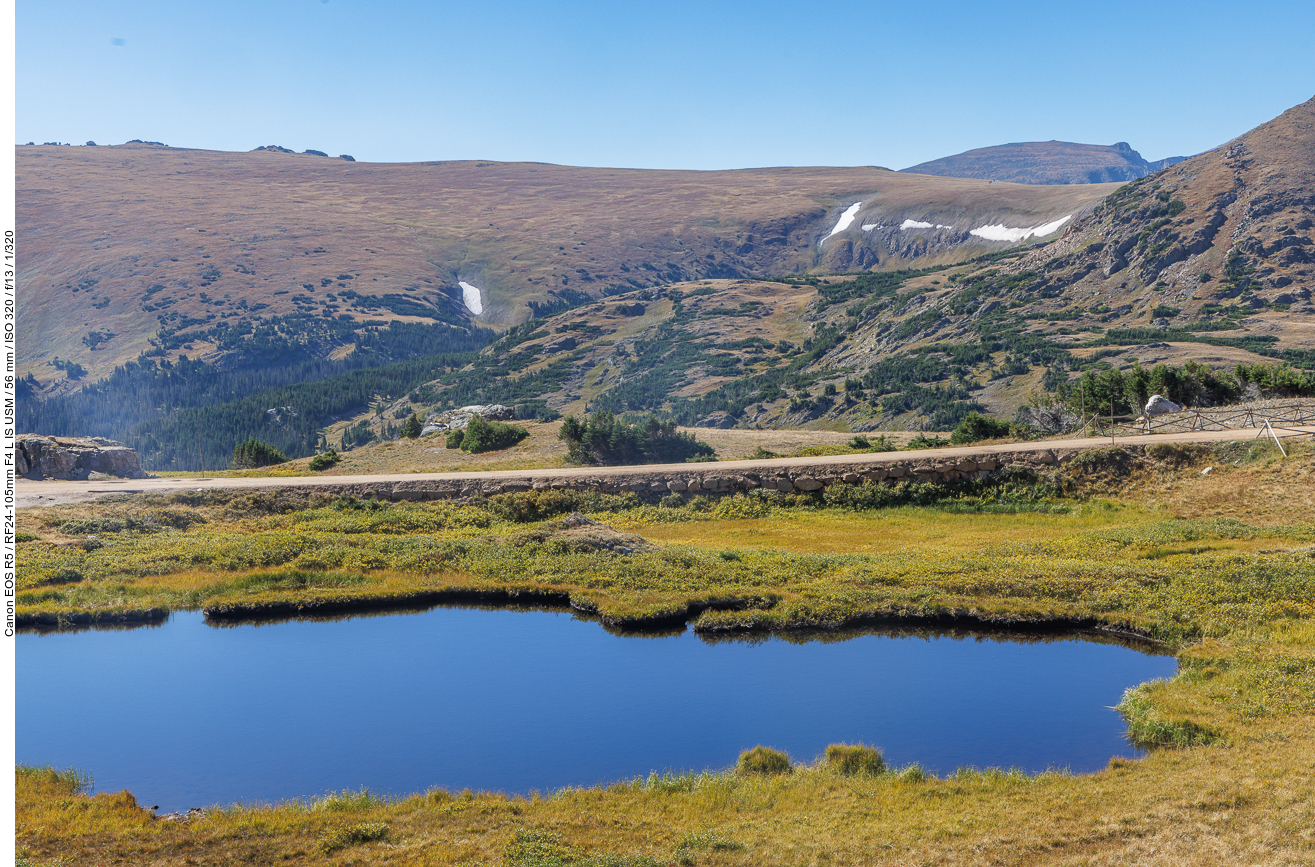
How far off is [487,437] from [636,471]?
15.6 meters

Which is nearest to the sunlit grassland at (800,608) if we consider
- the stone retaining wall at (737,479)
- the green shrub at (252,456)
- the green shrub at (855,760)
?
A: the green shrub at (855,760)

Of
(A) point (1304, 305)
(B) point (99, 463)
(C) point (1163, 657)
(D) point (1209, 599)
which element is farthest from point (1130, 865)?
(A) point (1304, 305)

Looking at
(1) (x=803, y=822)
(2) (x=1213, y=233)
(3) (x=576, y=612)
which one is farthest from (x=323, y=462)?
(2) (x=1213, y=233)

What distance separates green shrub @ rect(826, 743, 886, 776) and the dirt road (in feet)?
83.3

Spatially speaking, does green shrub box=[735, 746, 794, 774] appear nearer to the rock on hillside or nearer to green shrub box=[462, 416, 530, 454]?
green shrub box=[462, 416, 530, 454]

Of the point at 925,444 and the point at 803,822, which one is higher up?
the point at 925,444

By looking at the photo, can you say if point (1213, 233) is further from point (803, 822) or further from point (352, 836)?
point (352, 836)

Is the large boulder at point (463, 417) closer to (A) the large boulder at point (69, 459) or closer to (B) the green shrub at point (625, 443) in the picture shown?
(B) the green shrub at point (625, 443)

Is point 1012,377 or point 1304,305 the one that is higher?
point 1304,305

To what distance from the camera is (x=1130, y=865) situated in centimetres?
1034

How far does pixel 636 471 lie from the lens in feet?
137

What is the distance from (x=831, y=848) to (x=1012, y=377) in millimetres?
88944

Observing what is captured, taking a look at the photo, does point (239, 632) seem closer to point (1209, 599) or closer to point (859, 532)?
point (859, 532)

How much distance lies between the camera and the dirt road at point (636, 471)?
3809cm
